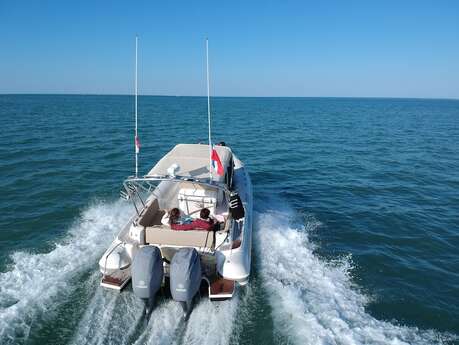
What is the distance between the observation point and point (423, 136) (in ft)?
106

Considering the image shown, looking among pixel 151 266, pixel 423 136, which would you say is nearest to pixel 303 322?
pixel 151 266

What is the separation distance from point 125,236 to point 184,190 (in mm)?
1824

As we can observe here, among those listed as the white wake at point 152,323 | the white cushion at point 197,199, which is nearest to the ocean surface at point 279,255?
the white wake at point 152,323

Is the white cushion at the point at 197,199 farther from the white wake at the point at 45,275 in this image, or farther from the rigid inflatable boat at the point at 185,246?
the white wake at the point at 45,275

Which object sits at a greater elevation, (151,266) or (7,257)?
(151,266)

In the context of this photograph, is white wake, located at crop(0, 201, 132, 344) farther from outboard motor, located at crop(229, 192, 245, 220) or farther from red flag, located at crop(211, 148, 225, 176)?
red flag, located at crop(211, 148, 225, 176)

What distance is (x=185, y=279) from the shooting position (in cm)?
612

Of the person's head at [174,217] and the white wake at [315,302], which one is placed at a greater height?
the person's head at [174,217]

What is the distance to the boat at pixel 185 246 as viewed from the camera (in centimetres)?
623

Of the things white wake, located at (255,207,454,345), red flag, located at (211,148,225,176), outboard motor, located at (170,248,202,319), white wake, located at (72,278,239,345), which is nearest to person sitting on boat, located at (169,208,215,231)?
red flag, located at (211,148,225,176)

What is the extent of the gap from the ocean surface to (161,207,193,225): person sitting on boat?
1.93 meters

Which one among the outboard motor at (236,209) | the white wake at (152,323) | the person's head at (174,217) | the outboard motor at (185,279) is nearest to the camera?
the white wake at (152,323)

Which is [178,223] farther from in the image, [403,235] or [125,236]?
[403,235]

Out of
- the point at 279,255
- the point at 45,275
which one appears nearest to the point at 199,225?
the point at 279,255
